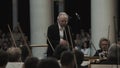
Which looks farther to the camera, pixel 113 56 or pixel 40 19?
pixel 40 19

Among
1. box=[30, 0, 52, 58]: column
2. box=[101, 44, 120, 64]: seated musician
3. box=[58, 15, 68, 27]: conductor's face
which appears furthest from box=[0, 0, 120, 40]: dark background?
box=[101, 44, 120, 64]: seated musician

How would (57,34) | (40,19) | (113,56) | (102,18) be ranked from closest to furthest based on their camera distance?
(113,56)
(57,34)
(102,18)
(40,19)

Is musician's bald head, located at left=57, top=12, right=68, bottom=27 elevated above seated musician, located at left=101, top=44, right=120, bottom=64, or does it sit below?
above

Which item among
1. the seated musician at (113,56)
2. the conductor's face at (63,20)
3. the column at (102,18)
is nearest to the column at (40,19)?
the column at (102,18)

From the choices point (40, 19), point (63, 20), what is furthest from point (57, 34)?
point (40, 19)

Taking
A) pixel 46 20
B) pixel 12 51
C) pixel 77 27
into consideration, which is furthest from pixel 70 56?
pixel 77 27

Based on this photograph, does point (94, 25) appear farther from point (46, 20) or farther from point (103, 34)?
point (46, 20)

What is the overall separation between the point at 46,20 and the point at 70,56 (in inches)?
499

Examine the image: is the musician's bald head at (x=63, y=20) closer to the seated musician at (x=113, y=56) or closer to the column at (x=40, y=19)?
the seated musician at (x=113, y=56)

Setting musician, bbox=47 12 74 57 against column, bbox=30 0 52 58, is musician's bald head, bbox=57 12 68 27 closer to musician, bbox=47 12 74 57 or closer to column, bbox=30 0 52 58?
musician, bbox=47 12 74 57

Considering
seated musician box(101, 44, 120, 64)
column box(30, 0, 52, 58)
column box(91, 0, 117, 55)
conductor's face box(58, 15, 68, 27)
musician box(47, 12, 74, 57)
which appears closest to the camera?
seated musician box(101, 44, 120, 64)

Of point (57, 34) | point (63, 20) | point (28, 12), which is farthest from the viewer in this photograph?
point (28, 12)

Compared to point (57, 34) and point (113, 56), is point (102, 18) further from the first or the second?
point (113, 56)

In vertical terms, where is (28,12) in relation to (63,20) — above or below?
below
